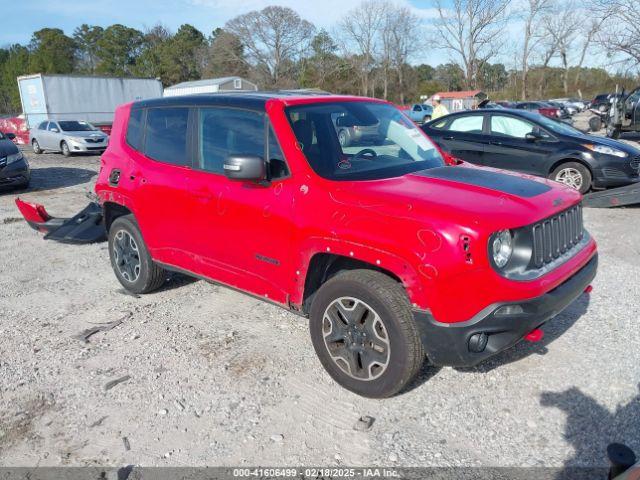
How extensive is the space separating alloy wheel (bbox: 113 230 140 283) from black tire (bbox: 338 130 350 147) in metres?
2.34

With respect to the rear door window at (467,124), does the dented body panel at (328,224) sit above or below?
below

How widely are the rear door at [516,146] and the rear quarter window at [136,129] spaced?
22.0ft

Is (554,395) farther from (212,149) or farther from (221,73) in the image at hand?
(221,73)

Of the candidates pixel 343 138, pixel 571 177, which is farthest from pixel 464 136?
pixel 343 138

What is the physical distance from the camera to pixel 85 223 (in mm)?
7371

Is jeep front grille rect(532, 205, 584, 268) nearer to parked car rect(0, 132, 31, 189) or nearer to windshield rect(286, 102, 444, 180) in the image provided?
windshield rect(286, 102, 444, 180)

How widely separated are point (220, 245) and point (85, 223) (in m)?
4.10

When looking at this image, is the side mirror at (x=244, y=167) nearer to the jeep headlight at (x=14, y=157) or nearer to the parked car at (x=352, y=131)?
the parked car at (x=352, y=131)

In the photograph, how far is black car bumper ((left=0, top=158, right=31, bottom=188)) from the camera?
37.3 feet

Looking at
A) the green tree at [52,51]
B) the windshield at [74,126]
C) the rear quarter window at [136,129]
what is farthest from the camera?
the green tree at [52,51]

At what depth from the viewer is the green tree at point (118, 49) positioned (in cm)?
7569


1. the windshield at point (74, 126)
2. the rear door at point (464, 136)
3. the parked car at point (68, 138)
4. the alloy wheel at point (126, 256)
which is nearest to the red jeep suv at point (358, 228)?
the alloy wheel at point (126, 256)

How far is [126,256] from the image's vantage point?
5.29 meters

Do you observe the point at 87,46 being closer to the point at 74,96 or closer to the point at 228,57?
the point at 228,57
